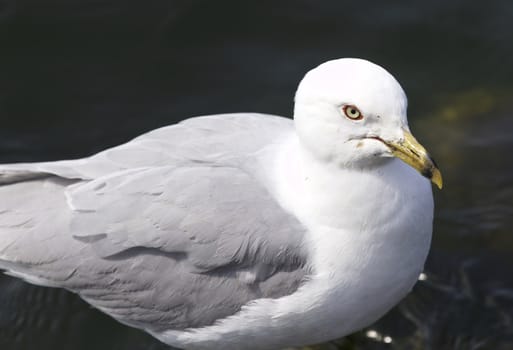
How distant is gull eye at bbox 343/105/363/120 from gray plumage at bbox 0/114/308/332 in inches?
31.1

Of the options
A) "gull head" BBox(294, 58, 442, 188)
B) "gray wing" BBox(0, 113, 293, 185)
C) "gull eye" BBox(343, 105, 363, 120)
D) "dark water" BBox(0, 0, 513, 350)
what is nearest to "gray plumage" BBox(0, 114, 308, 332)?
"gray wing" BBox(0, 113, 293, 185)

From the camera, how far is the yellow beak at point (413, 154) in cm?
488

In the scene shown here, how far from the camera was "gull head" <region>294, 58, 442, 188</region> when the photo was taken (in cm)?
483

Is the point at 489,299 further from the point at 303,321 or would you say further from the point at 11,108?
the point at 11,108

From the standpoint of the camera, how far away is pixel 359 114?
4.89 m

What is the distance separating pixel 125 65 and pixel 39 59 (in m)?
0.81

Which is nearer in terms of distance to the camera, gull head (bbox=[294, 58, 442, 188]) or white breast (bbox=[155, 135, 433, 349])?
gull head (bbox=[294, 58, 442, 188])

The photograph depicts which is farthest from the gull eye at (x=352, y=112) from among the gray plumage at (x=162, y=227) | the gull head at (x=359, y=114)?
the gray plumage at (x=162, y=227)

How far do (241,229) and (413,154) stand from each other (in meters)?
1.12

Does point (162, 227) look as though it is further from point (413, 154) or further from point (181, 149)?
point (413, 154)

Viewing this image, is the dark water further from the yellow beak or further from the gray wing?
the yellow beak

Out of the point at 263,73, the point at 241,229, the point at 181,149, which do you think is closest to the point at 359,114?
the point at 241,229

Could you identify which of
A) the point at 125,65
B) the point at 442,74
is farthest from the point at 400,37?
the point at 125,65

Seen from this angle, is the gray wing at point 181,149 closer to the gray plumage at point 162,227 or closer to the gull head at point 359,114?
the gray plumage at point 162,227
